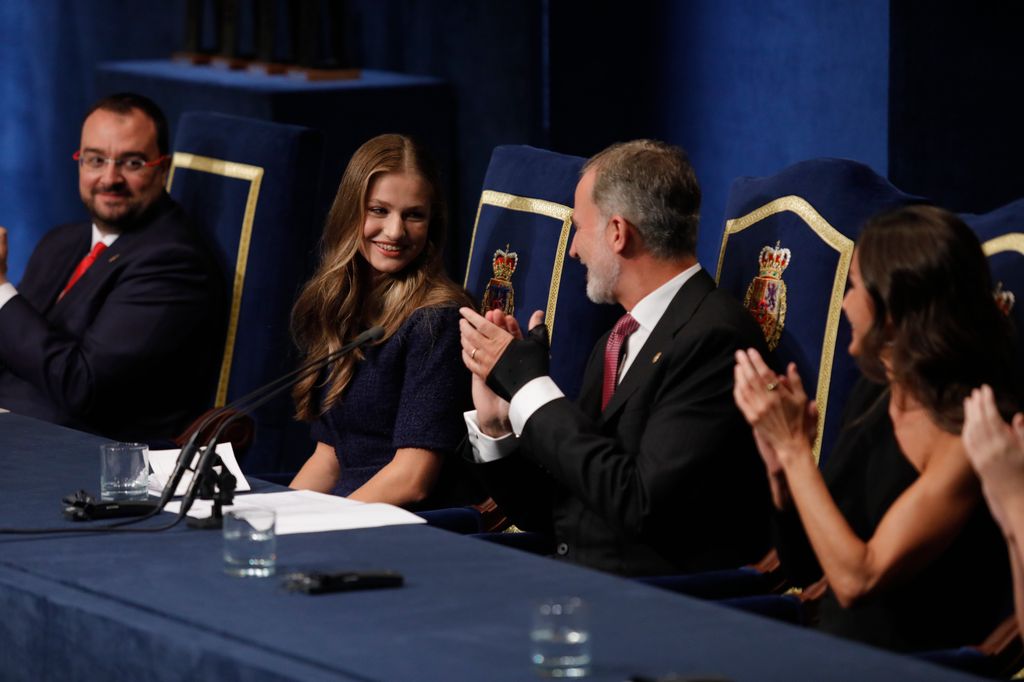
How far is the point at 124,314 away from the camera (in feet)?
13.3

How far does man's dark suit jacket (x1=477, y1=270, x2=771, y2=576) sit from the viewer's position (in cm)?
273

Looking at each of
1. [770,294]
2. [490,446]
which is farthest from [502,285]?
[770,294]

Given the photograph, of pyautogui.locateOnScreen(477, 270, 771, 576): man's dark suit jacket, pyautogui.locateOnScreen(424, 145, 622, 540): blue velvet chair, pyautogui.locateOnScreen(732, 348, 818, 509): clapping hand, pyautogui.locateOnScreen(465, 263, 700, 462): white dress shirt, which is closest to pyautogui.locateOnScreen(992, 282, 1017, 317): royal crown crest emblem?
pyautogui.locateOnScreen(732, 348, 818, 509): clapping hand

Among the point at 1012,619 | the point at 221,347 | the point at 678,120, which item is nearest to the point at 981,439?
the point at 1012,619

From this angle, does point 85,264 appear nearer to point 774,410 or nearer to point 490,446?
point 490,446

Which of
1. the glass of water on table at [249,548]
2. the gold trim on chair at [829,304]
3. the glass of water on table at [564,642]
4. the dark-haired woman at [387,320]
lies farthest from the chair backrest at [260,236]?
the glass of water on table at [564,642]

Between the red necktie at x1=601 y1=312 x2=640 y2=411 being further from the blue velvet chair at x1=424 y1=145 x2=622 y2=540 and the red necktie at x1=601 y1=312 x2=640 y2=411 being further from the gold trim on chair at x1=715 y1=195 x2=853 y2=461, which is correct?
the blue velvet chair at x1=424 y1=145 x2=622 y2=540

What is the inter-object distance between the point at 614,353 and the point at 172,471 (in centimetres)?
77

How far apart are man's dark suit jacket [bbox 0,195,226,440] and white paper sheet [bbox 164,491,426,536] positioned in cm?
117

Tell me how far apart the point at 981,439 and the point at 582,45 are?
373cm

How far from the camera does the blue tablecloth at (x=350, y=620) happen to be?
199 cm

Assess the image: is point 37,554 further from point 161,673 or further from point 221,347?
point 221,347

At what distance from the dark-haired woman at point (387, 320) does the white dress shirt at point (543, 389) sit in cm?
20

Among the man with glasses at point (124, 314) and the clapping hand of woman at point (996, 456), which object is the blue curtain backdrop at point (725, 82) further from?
the clapping hand of woman at point (996, 456)
